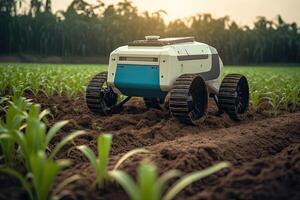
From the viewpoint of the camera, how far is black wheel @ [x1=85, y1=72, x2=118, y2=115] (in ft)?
19.0

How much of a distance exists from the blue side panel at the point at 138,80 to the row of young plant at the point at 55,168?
6.35ft

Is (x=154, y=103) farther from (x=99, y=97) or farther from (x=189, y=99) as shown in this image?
(x=189, y=99)

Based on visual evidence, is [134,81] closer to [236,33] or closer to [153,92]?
[153,92]

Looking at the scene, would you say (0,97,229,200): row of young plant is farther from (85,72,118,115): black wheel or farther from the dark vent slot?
(85,72,118,115): black wheel

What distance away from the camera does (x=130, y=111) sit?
648cm

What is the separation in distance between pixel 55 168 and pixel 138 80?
3142 millimetres

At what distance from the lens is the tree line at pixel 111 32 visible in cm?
3803

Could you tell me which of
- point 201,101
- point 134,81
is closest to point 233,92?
point 201,101

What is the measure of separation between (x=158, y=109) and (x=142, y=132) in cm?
175

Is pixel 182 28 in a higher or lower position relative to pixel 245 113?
higher

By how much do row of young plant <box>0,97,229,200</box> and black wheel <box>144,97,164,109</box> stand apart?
3.17 meters

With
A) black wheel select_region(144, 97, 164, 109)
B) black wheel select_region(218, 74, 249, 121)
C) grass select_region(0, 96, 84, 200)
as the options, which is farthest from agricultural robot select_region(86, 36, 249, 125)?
grass select_region(0, 96, 84, 200)

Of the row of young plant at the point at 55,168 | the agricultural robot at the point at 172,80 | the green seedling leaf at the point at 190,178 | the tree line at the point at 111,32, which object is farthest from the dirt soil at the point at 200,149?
the tree line at the point at 111,32

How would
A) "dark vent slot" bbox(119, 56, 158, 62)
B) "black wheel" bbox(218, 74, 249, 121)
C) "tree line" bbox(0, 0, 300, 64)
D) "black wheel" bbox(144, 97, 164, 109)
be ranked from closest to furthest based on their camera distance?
"dark vent slot" bbox(119, 56, 158, 62) → "black wheel" bbox(218, 74, 249, 121) → "black wheel" bbox(144, 97, 164, 109) → "tree line" bbox(0, 0, 300, 64)
